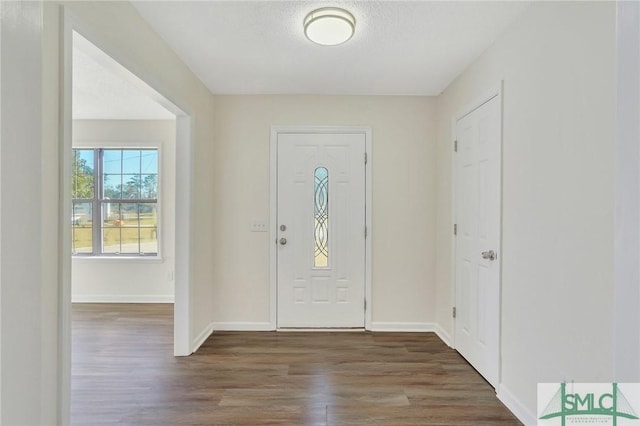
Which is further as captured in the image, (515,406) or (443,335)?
(443,335)

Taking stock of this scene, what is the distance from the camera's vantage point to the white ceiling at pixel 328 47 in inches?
77.7

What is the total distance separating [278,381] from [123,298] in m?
3.12

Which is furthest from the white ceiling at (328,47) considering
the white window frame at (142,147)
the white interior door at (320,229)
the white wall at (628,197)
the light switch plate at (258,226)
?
the white window frame at (142,147)

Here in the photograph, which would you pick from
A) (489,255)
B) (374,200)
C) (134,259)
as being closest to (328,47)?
(374,200)

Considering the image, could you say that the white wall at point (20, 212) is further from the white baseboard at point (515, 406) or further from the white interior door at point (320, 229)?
the white interior door at point (320, 229)

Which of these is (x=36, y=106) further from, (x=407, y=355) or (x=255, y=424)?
(x=407, y=355)

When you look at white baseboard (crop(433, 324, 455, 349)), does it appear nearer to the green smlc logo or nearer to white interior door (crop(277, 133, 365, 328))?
white interior door (crop(277, 133, 365, 328))

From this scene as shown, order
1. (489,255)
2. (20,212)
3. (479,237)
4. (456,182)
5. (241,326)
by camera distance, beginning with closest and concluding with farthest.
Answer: (20,212) → (489,255) → (479,237) → (456,182) → (241,326)

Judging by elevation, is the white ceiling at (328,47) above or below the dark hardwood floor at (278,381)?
above

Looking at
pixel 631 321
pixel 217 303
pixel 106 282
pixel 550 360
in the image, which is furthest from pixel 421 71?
pixel 106 282

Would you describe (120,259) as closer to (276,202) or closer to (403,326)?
(276,202)

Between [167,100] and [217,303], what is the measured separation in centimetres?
201

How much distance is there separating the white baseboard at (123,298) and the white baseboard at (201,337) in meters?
1.45

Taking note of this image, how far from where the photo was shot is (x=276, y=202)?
Answer: 3428 mm
